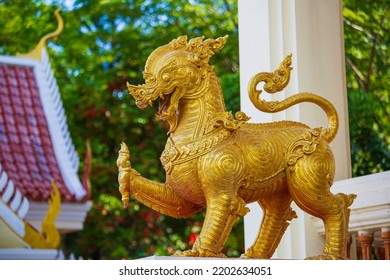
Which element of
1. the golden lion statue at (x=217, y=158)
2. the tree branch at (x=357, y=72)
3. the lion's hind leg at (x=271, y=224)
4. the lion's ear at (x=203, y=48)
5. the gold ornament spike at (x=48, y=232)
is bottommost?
the gold ornament spike at (x=48, y=232)

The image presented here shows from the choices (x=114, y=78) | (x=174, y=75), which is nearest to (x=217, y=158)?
(x=174, y=75)

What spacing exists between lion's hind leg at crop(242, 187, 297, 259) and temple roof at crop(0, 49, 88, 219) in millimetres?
4043

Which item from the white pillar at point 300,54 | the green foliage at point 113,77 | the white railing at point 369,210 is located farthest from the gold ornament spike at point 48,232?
the white railing at point 369,210

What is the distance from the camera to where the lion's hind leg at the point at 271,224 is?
1629 millimetres

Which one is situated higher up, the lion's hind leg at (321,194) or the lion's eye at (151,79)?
the lion's eye at (151,79)

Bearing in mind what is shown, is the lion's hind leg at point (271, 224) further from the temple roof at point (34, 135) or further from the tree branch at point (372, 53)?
the temple roof at point (34, 135)

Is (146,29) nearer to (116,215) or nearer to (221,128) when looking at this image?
(116,215)

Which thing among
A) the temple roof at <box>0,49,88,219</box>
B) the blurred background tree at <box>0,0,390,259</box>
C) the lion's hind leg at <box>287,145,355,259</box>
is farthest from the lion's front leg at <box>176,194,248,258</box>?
the blurred background tree at <box>0,0,390,259</box>

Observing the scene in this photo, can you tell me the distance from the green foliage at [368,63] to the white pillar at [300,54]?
0.51 m

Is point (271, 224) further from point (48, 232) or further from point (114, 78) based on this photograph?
point (114, 78)

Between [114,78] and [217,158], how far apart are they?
6582 mm

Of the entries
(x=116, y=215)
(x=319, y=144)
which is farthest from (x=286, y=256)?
(x=116, y=215)

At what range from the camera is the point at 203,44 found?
157cm

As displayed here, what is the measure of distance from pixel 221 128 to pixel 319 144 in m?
0.19
